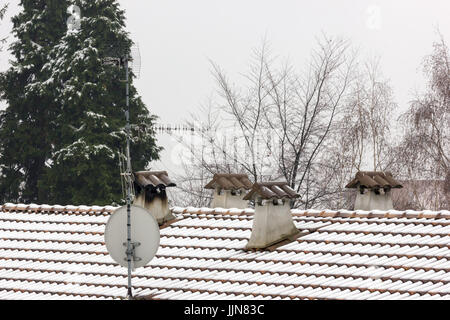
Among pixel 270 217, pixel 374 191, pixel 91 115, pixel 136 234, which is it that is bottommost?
→ pixel 136 234

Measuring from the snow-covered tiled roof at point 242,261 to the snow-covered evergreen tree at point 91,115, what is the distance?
68.9ft

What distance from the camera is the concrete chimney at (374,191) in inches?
776

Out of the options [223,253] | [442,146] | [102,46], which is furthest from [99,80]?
[223,253]

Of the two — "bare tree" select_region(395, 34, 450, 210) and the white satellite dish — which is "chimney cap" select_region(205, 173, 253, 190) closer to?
the white satellite dish

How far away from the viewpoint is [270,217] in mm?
17484

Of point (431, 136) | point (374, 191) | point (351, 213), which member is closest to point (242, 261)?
point (351, 213)

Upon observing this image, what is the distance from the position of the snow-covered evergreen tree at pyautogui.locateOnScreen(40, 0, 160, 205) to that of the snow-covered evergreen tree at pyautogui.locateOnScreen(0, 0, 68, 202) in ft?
1.89

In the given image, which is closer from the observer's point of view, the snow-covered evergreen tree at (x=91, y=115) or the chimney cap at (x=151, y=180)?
the chimney cap at (x=151, y=180)

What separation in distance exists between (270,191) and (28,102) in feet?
93.8

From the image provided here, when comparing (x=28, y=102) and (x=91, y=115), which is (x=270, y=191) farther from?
(x=28, y=102)

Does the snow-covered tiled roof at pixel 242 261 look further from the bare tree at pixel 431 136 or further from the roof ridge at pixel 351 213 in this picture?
the bare tree at pixel 431 136

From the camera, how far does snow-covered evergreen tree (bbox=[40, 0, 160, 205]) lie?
135 feet

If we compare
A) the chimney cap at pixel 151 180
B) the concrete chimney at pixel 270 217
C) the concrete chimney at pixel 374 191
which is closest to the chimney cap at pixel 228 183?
the chimney cap at pixel 151 180

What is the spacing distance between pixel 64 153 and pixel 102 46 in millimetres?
4585
